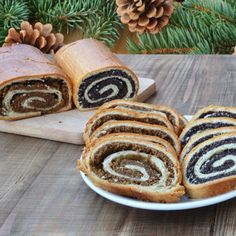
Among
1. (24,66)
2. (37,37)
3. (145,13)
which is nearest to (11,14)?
(37,37)

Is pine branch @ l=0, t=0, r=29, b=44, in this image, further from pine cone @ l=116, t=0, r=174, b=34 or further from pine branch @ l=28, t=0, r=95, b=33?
pine cone @ l=116, t=0, r=174, b=34

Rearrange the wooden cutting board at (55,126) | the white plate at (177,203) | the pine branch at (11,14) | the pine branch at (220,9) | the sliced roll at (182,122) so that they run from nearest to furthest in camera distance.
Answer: the white plate at (177,203) → the sliced roll at (182,122) → the wooden cutting board at (55,126) → the pine branch at (220,9) → the pine branch at (11,14)

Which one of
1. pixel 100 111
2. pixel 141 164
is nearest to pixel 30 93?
pixel 100 111

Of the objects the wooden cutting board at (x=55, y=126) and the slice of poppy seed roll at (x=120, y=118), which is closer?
the slice of poppy seed roll at (x=120, y=118)

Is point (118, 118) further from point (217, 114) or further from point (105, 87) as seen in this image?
point (105, 87)

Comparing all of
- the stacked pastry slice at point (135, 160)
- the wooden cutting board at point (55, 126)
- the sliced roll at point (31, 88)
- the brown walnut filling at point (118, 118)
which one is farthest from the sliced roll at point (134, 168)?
the sliced roll at point (31, 88)

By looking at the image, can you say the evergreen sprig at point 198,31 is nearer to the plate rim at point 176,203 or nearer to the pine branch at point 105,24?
the pine branch at point 105,24

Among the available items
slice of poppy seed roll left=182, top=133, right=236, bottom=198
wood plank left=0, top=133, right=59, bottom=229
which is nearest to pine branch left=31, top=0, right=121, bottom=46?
wood plank left=0, top=133, right=59, bottom=229
